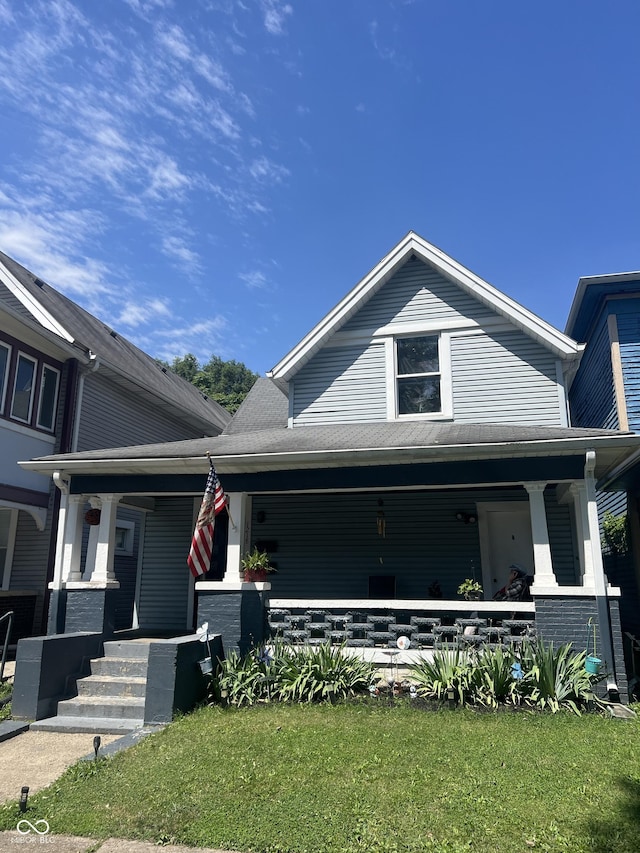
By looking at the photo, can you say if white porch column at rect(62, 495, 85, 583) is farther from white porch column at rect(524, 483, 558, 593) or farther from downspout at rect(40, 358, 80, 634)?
white porch column at rect(524, 483, 558, 593)

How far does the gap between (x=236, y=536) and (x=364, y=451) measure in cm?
A: 227

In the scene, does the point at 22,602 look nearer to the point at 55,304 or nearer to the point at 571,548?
the point at 55,304

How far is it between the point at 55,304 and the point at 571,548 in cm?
1318

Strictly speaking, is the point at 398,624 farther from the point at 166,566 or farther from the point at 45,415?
the point at 45,415

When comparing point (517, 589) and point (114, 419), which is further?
point (114, 419)

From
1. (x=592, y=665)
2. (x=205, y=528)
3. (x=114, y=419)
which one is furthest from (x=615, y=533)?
(x=114, y=419)

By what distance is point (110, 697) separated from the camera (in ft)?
26.2

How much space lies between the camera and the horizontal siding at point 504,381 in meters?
10.8

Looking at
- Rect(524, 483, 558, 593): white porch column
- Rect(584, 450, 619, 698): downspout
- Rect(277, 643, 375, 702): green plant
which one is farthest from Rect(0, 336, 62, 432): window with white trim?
Rect(584, 450, 619, 698): downspout

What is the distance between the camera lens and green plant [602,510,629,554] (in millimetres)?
12039

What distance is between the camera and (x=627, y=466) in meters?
9.93

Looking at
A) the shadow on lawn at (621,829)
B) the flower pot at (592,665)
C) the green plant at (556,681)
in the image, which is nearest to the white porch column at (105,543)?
the green plant at (556,681)

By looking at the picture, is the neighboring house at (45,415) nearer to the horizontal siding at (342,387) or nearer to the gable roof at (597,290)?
the horizontal siding at (342,387)

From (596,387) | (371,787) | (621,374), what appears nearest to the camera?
(371,787)
